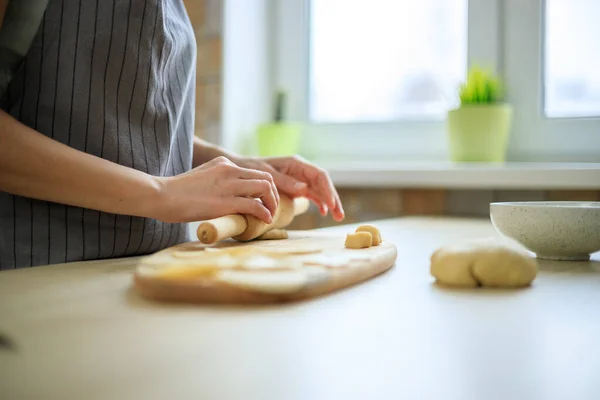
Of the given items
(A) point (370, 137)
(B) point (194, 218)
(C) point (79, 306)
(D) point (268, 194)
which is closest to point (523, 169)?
(A) point (370, 137)

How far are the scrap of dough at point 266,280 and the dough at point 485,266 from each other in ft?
0.57

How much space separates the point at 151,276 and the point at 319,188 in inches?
26.5

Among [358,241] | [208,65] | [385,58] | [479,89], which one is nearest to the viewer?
[358,241]

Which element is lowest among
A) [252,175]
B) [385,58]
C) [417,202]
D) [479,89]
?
[417,202]

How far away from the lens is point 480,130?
5.74 ft

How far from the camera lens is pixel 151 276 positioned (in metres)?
0.58

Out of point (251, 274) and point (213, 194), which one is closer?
point (251, 274)

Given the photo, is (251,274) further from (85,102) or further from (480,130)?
(480,130)

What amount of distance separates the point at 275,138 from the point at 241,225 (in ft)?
3.74

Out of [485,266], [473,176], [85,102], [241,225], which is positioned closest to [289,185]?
[241,225]

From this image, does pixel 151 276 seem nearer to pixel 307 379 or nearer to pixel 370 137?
pixel 307 379

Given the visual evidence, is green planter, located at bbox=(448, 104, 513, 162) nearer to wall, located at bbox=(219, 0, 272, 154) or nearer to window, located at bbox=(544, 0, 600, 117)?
window, located at bbox=(544, 0, 600, 117)

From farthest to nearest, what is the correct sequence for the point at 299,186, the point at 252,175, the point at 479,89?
1. the point at 479,89
2. the point at 299,186
3. the point at 252,175

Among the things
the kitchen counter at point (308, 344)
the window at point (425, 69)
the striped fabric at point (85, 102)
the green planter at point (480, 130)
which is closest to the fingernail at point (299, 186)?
the striped fabric at point (85, 102)
